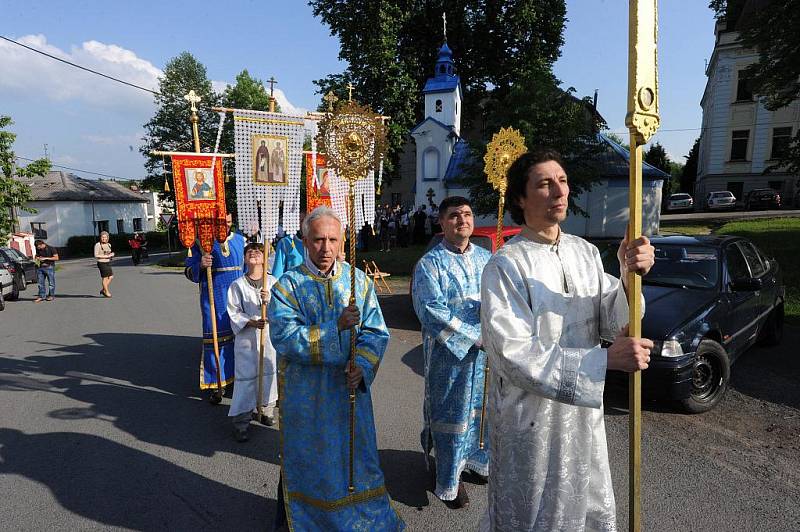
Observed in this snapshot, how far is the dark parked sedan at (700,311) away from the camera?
453 centimetres

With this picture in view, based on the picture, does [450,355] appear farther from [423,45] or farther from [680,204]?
[680,204]

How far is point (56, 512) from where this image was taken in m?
3.31

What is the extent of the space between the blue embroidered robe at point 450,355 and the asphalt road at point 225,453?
0.40 meters

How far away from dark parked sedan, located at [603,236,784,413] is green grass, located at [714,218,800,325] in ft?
11.2

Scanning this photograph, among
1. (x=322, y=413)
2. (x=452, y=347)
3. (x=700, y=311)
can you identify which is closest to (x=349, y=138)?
(x=452, y=347)

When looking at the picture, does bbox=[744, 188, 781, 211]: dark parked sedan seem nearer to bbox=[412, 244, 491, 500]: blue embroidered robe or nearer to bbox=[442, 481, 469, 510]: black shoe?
bbox=[412, 244, 491, 500]: blue embroidered robe

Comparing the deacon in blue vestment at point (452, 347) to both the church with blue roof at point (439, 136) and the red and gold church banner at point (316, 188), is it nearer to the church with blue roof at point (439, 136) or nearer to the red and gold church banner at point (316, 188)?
the red and gold church banner at point (316, 188)

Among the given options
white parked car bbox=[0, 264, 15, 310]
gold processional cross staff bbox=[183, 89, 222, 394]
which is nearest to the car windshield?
gold processional cross staff bbox=[183, 89, 222, 394]

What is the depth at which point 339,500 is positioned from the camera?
107 inches

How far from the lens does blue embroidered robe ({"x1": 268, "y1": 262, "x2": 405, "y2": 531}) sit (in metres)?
2.68

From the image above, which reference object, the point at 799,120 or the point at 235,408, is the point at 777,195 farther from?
the point at 235,408

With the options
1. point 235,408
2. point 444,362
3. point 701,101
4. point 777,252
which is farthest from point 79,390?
point 701,101

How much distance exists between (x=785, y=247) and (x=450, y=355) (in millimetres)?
15118

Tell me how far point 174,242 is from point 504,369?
154 feet
